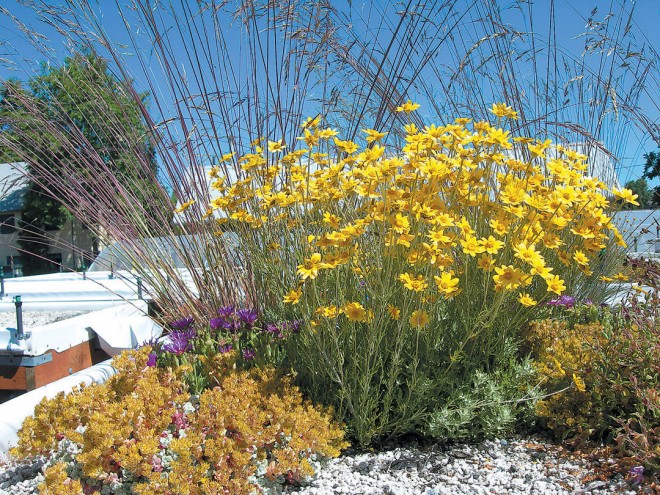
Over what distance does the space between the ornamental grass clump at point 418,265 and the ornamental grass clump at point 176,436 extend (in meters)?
0.19

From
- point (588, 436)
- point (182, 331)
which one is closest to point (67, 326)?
point (182, 331)

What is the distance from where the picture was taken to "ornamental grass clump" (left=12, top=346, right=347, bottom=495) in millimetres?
1625

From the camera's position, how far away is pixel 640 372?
2051 mm

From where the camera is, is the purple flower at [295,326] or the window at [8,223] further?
the window at [8,223]

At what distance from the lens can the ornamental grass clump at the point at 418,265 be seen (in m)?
1.80

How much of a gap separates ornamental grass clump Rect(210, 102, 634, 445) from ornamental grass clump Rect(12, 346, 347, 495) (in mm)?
193

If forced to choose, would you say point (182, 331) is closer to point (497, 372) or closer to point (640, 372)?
point (497, 372)

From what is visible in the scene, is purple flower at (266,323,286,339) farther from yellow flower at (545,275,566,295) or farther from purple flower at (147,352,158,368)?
yellow flower at (545,275,566,295)

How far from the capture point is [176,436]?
77.1 inches

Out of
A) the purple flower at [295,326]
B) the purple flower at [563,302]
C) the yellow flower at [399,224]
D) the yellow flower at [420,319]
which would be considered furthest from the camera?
the purple flower at [563,302]

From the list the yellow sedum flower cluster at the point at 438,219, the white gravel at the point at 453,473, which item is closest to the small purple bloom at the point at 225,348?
the yellow sedum flower cluster at the point at 438,219

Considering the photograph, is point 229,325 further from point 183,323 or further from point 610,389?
point 610,389

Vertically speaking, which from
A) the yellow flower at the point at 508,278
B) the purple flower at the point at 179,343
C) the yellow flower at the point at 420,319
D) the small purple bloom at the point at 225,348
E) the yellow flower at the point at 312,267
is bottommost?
the small purple bloom at the point at 225,348

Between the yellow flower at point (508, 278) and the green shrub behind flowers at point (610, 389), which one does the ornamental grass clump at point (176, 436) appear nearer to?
the yellow flower at point (508, 278)
